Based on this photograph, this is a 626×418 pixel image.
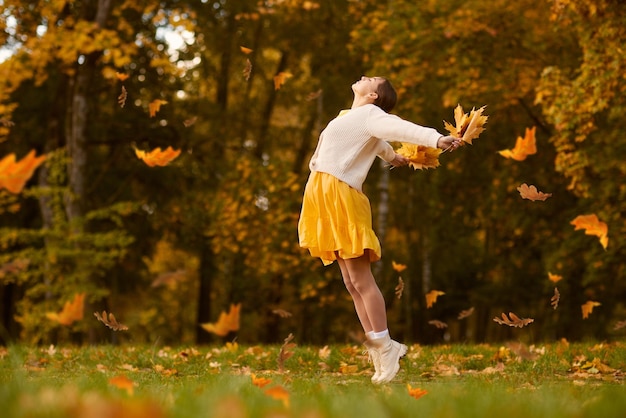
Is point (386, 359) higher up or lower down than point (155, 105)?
lower down

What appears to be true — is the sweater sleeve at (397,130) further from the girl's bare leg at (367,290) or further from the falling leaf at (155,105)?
the falling leaf at (155,105)

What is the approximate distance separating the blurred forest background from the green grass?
14.7 ft

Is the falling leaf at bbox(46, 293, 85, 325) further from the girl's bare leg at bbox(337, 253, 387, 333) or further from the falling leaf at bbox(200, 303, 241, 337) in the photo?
the girl's bare leg at bbox(337, 253, 387, 333)

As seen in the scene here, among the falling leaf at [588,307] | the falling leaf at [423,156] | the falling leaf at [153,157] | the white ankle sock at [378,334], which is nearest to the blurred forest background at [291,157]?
the falling leaf at [588,307]

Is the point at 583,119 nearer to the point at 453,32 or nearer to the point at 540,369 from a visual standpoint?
the point at 453,32

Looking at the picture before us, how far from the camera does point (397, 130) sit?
207 inches

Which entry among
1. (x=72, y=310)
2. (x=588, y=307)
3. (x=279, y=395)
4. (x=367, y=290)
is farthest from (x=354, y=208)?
(x=72, y=310)

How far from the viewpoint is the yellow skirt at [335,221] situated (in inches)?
212

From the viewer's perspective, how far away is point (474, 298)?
18.8 m

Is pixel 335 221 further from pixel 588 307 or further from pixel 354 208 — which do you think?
pixel 588 307

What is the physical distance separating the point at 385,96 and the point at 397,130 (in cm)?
51

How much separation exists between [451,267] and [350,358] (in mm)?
13848

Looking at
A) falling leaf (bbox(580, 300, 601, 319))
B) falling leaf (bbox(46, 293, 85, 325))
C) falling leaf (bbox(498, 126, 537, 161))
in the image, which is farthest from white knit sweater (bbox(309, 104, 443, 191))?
falling leaf (bbox(46, 293, 85, 325))

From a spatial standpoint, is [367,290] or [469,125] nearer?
[469,125]
